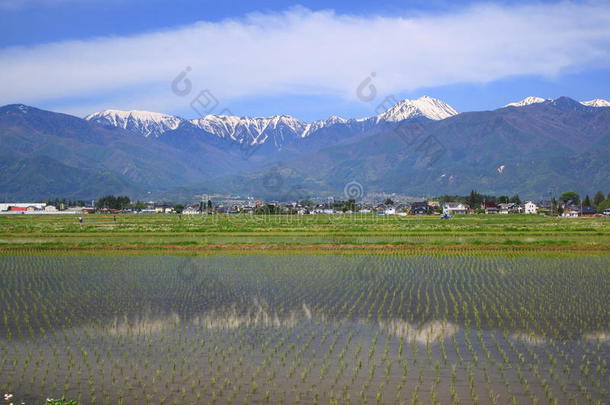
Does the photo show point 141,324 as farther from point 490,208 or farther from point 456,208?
point 490,208

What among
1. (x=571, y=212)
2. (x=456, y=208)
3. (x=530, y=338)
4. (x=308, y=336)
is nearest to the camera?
(x=530, y=338)

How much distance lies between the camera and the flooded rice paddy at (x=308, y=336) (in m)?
8.86

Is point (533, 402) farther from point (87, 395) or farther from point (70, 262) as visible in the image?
point (70, 262)

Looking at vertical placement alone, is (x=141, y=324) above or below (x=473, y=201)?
below

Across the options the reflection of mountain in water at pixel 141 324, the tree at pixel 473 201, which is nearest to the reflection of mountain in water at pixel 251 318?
the reflection of mountain in water at pixel 141 324

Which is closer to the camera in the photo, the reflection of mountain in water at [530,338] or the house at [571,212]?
the reflection of mountain in water at [530,338]

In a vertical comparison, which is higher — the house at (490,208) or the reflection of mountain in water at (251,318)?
the house at (490,208)

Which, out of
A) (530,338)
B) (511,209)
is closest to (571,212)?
(511,209)

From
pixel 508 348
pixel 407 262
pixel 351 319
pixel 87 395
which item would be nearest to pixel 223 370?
pixel 87 395

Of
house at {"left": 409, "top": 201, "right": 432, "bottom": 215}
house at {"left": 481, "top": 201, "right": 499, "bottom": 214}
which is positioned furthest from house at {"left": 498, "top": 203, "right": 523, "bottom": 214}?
house at {"left": 409, "top": 201, "right": 432, "bottom": 215}

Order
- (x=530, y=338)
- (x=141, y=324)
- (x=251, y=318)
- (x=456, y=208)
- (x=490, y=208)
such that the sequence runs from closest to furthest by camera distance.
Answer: (x=530, y=338) < (x=141, y=324) < (x=251, y=318) < (x=456, y=208) < (x=490, y=208)

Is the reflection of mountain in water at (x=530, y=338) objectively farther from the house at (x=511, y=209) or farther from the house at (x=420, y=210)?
the house at (x=511, y=209)

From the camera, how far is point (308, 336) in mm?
11953

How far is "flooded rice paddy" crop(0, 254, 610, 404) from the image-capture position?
8859 millimetres
